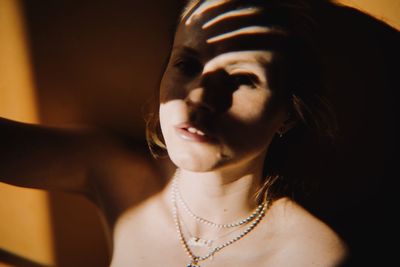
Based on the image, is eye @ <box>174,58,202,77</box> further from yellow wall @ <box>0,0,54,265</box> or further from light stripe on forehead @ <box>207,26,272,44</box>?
yellow wall @ <box>0,0,54,265</box>

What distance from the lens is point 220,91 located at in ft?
2.48

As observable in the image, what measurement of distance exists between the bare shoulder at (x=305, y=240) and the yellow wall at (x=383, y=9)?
2.45ft

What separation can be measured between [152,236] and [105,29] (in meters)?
0.77

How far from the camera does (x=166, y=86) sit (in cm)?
82

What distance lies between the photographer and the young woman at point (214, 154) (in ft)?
2.48

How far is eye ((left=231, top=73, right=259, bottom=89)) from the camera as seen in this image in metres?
0.77

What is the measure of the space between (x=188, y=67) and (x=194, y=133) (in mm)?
193

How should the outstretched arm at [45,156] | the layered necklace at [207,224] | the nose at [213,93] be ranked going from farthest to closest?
the layered necklace at [207,224] < the outstretched arm at [45,156] < the nose at [213,93]

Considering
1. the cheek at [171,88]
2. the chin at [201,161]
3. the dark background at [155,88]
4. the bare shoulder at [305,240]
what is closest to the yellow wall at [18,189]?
the dark background at [155,88]

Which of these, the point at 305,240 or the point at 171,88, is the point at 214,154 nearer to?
the point at 171,88

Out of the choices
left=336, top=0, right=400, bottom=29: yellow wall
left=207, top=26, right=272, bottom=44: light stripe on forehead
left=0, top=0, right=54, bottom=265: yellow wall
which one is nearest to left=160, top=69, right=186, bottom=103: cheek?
left=207, top=26, right=272, bottom=44: light stripe on forehead

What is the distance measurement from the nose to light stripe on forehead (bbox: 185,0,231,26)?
0.18 metres

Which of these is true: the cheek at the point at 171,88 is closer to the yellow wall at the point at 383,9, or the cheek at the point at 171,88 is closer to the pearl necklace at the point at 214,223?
the pearl necklace at the point at 214,223

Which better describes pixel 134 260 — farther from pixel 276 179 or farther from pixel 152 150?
pixel 276 179
